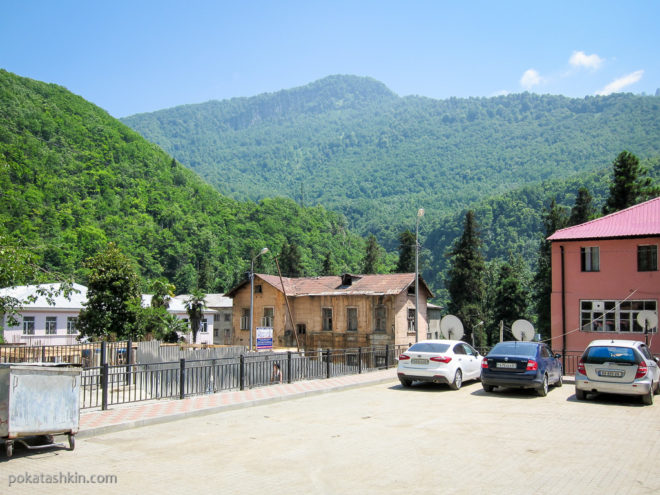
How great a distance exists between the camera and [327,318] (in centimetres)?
4825

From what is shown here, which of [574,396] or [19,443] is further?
[574,396]

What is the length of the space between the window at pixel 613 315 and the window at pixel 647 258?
1.45 meters

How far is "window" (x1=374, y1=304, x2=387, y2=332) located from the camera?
46.0 m

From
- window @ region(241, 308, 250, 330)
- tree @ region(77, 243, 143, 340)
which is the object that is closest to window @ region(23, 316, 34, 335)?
tree @ region(77, 243, 143, 340)

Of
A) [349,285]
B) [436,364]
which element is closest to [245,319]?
[349,285]

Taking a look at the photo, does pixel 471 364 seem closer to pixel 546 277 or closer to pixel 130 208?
pixel 546 277

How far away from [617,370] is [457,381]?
454 cm

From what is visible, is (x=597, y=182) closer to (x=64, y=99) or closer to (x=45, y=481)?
(x=64, y=99)

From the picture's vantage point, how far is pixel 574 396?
52.8ft

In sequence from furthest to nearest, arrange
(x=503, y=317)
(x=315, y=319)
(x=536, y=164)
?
(x=536, y=164)
(x=503, y=317)
(x=315, y=319)

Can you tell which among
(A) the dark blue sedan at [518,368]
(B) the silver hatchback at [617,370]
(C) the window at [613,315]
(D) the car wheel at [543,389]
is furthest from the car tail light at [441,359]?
(C) the window at [613,315]

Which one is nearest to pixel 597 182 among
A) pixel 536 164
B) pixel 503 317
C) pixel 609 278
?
pixel 503 317

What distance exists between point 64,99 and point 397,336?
318ft

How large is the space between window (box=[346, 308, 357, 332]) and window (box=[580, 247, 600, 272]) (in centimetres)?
2252
